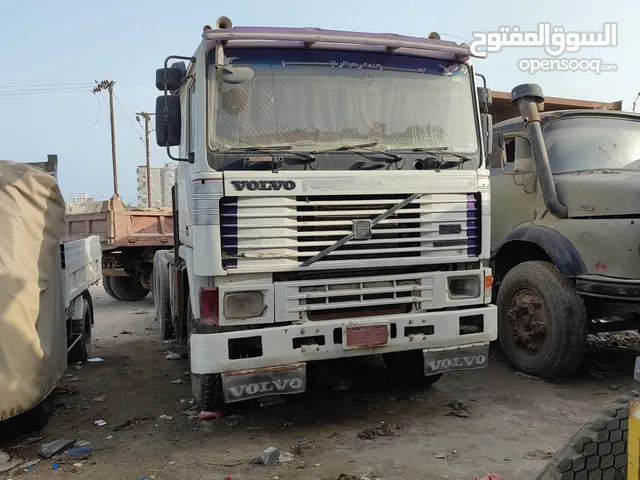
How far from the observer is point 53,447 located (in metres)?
4.02

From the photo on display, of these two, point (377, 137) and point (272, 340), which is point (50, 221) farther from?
point (377, 137)

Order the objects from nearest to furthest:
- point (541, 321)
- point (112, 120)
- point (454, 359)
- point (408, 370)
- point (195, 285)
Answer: point (195, 285) < point (454, 359) < point (408, 370) < point (541, 321) < point (112, 120)

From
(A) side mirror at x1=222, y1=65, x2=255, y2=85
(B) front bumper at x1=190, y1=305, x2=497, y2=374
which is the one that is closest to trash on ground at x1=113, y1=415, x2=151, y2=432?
(B) front bumper at x1=190, y1=305, x2=497, y2=374

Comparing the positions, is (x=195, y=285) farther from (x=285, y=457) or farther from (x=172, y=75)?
(x=172, y=75)

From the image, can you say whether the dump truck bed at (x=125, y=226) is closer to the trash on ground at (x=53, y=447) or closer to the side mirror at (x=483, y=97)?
the trash on ground at (x=53, y=447)

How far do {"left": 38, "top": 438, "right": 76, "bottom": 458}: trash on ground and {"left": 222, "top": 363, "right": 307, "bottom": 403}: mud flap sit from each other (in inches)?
48.5

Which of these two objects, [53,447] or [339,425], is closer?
[53,447]

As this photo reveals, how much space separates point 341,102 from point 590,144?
303cm

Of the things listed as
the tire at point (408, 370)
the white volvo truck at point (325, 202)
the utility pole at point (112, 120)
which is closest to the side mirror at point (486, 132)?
the white volvo truck at point (325, 202)

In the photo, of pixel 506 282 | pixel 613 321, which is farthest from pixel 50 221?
pixel 613 321

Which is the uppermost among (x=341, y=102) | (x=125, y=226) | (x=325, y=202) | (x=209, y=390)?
(x=341, y=102)

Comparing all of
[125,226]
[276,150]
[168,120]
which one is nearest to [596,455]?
[276,150]

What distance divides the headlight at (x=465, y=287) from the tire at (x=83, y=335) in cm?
409

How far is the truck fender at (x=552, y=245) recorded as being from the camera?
5.14m
